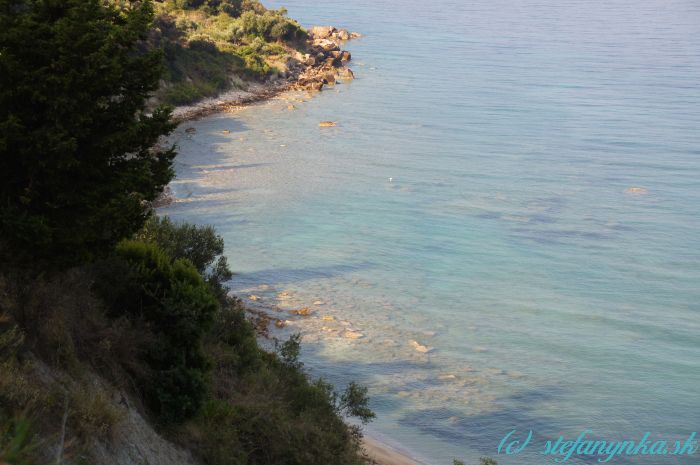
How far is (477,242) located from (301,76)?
3936cm

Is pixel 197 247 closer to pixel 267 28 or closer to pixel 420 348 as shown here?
pixel 420 348

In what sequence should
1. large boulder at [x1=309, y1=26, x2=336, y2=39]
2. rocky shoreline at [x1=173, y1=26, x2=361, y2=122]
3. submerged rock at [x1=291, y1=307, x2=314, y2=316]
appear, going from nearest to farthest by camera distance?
submerged rock at [x1=291, y1=307, x2=314, y2=316] → rocky shoreline at [x1=173, y1=26, x2=361, y2=122] → large boulder at [x1=309, y1=26, x2=336, y2=39]

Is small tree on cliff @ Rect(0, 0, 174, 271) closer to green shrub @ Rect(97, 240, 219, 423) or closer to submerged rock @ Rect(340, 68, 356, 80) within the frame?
green shrub @ Rect(97, 240, 219, 423)

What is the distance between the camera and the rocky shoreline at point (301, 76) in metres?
57.5

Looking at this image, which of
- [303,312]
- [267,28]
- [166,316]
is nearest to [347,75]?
[267,28]

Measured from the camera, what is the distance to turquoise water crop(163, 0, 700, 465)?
2364 cm

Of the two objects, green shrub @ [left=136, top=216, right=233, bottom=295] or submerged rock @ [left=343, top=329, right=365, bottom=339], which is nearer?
green shrub @ [left=136, top=216, right=233, bottom=295]

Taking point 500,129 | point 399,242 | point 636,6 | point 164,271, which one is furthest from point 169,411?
point 636,6

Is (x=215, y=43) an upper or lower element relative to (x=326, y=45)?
lower

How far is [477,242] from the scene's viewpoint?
36.8 metres

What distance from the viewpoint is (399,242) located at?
36344mm

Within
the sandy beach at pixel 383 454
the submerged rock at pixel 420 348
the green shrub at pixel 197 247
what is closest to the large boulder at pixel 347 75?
the submerged rock at pixel 420 348

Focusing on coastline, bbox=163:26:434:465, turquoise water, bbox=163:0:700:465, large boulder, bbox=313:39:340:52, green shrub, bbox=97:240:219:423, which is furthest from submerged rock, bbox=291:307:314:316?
large boulder, bbox=313:39:340:52

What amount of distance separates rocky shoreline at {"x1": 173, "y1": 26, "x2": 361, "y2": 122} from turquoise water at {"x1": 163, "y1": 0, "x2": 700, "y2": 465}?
142 cm
